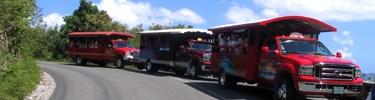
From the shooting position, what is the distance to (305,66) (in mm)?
12203

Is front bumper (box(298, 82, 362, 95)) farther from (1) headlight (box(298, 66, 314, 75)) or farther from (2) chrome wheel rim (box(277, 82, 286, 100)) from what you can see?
(2) chrome wheel rim (box(277, 82, 286, 100))

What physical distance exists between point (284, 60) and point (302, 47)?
121 cm

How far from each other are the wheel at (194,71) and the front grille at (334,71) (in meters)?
9.93

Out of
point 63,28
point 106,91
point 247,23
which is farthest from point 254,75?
point 63,28

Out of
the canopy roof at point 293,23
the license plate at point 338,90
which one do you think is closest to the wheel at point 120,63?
the canopy roof at point 293,23

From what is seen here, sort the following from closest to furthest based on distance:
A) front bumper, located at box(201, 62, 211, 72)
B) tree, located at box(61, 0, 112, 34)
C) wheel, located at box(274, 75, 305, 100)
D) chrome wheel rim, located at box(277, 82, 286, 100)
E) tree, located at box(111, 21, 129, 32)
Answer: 1. wheel, located at box(274, 75, 305, 100)
2. chrome wheel rim, located at box(277, 82, 286, 100)
3. front bumper, located at box(201, 62, 211, 72)
4. tree, located at box(61, 0, 112, 34)
5. tree, located at box(111, 21, 129, 32)

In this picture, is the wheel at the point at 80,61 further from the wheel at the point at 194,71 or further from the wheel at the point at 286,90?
the wheel at the point at 286,90

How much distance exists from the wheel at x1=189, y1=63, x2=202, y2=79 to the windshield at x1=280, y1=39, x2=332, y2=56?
7976 mm

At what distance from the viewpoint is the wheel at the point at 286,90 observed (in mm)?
12492

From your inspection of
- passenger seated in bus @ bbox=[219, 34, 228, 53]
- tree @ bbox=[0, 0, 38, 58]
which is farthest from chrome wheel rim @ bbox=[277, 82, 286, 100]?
tree @ bbox=[0, 0, 38, 58]

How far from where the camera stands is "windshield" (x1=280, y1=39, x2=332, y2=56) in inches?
547

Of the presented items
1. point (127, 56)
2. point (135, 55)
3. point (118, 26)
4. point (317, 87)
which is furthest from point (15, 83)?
point (118, 26)

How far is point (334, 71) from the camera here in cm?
1229

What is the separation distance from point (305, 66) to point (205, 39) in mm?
12353
